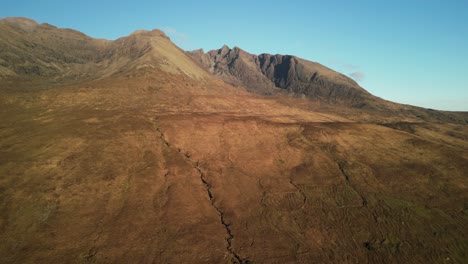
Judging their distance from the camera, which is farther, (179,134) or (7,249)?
(179,134)

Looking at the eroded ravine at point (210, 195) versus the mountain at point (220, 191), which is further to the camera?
the mountain at point (220, 191)

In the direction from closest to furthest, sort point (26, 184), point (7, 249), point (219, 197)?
point (7, 249) → point (26, 184) → point (219, 197)

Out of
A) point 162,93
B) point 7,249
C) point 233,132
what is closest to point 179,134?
point 233,132

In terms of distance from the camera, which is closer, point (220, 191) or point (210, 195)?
point (210, 195)

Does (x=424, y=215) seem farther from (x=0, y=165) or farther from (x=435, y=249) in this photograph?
(x=0, y=165)

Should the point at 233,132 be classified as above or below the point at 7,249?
above

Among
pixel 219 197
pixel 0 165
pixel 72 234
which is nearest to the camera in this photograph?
pixel 72 234

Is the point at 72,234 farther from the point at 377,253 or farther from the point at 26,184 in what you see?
the point at 377,253

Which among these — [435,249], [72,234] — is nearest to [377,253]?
[435,249]

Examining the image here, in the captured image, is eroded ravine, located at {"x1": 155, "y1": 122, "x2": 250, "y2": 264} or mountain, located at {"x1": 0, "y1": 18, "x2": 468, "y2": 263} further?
mountain, located at {"x1": 0, "y1": 18, "x2": 468, "y2": 263}

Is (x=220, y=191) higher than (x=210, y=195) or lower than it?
higher
